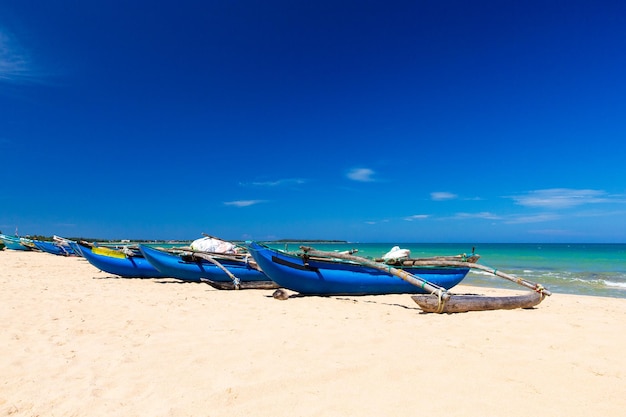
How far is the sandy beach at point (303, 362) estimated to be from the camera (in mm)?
3043

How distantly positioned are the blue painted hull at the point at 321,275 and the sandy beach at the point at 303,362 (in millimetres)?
1590

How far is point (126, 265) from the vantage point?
41.2 feet

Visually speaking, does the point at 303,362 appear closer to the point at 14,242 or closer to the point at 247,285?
the point at 247,285

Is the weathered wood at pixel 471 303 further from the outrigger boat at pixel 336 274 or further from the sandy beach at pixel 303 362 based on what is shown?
the sandy beach at pixel 303 362

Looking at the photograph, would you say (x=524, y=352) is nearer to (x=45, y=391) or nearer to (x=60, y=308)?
(x=45, y=391)

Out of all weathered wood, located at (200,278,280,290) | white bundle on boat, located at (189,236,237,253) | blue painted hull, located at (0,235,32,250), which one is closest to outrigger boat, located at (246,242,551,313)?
weathered wood, located at (200,278,280,290)

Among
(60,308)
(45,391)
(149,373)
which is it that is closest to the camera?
(45,391)

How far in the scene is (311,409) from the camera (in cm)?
296

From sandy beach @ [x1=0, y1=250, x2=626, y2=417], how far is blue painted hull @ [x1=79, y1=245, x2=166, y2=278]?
529 centimetres

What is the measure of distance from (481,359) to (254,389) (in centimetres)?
273

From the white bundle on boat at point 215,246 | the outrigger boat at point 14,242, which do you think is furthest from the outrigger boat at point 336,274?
the outrigger boat at point 14,242

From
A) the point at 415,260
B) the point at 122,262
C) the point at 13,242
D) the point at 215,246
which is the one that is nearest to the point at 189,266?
the point at 215,246

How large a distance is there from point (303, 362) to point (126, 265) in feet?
35.3

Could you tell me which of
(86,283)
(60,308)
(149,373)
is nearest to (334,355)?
(149,373)
